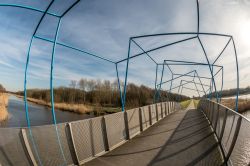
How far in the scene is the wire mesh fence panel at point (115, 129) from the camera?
6777 millimetres

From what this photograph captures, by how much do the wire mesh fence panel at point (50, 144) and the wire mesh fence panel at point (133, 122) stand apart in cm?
364

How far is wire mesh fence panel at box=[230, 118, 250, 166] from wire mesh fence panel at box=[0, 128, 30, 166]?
14.8 ft

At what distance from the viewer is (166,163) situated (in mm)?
5113

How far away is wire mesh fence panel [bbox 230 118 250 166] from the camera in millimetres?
Answer: 3605

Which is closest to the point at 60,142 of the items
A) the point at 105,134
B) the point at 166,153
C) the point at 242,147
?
the point at 105,134

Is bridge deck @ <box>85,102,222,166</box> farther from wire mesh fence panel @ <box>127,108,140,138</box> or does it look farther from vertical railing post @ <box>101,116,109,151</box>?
Result: wire mesh fence panel @ <box>127,108,140,138</box>

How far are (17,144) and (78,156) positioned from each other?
5.13 feet

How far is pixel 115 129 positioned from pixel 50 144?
9.10 ft

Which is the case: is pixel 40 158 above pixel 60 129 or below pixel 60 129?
below

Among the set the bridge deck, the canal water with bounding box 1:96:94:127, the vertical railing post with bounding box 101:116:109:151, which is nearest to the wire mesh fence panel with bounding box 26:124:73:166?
the bridge deck

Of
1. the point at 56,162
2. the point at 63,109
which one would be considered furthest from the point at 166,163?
the point at 63,109

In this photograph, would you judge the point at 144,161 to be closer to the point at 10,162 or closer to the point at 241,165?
the point at 241,165

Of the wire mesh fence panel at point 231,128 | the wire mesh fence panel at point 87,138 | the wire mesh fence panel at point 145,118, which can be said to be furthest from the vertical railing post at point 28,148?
the wire mesh fence panel at point 145,118

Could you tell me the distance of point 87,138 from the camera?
5.77 meters
